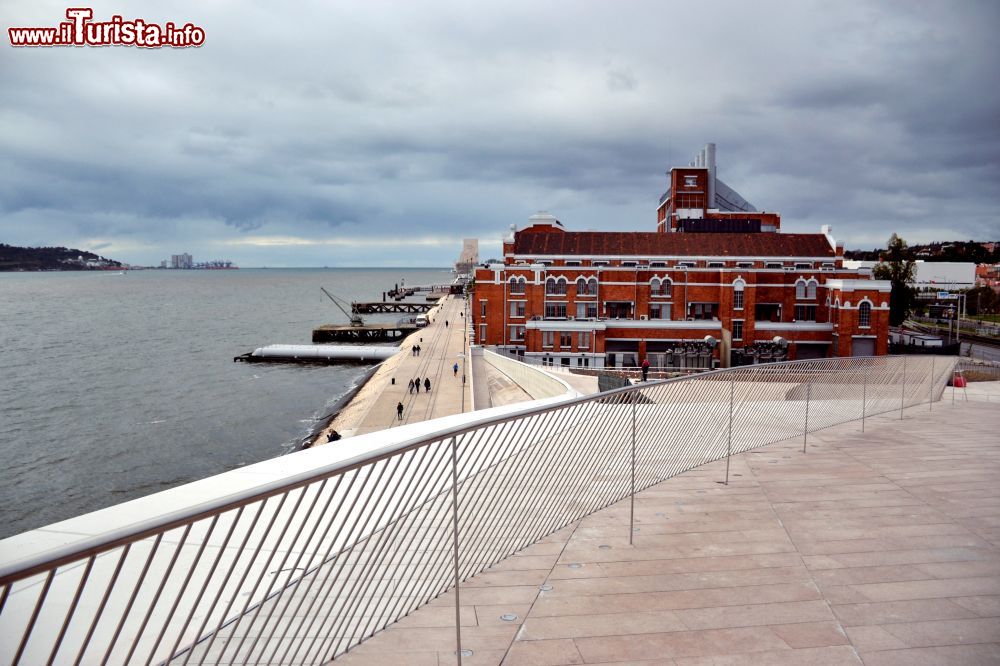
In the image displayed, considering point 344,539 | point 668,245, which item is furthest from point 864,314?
point 344,539

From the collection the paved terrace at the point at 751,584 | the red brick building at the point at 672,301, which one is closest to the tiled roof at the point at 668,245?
the red brick building at the point at 672,301

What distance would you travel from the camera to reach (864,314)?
160ft

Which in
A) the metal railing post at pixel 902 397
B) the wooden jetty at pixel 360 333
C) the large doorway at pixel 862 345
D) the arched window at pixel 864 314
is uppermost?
the arched window at pixel 864 314

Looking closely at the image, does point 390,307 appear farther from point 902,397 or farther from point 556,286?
point 902,397

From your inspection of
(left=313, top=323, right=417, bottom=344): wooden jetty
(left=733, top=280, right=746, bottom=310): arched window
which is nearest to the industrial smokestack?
(left=733, top=280, right=746, bottom=310): arched window

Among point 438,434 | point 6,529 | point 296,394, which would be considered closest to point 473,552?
point 438,434

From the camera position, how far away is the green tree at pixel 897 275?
198 ft

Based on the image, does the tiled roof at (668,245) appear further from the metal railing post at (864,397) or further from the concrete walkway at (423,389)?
the metal railing post at (864,397)

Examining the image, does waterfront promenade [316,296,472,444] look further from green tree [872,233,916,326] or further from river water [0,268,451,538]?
green tree [872,233,916,326]

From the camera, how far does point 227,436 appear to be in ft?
135

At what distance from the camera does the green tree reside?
198 ft

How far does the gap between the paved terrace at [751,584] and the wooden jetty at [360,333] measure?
88.6m

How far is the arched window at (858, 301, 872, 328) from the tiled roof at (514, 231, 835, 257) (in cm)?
640

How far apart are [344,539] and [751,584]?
324cm
